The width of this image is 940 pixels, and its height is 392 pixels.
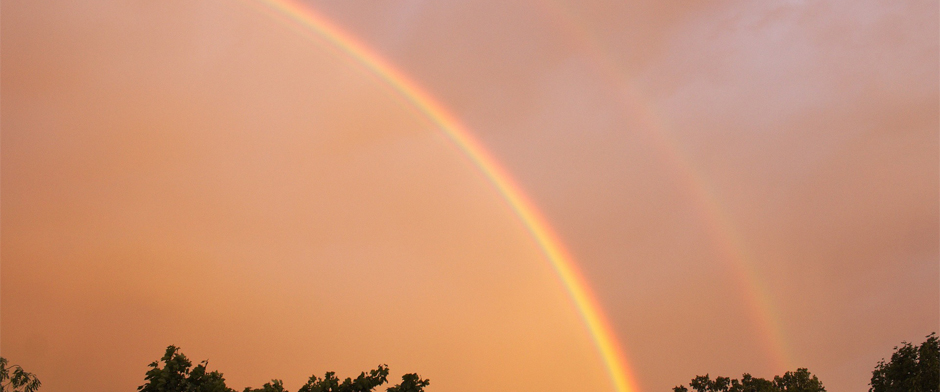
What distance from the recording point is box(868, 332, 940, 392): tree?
1282 inches

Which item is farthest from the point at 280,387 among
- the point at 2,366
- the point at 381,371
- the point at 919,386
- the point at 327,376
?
the point at 919,386

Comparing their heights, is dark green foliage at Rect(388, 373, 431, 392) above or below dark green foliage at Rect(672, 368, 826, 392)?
below

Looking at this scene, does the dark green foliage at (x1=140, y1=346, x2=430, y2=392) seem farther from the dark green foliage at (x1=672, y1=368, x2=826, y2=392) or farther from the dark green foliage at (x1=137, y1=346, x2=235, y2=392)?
the dark green foliage at (x1=672, y1=368, x2=826, y2=392)

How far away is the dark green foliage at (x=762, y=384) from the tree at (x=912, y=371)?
19.7 feet

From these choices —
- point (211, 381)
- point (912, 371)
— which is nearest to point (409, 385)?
point (211, 381)

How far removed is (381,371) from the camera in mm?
24703

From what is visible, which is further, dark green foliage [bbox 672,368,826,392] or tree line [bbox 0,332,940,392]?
dark green foliage [bbox 672,368,826,392]

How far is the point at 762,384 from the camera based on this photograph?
150 feet

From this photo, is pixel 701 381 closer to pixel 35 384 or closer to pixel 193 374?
pixel 193 374

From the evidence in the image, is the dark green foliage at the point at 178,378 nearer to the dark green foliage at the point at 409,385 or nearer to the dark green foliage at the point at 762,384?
the dark green foliage at the point at 409,385

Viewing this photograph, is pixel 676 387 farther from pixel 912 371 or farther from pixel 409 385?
pixel 409 385

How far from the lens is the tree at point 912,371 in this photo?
32562mm

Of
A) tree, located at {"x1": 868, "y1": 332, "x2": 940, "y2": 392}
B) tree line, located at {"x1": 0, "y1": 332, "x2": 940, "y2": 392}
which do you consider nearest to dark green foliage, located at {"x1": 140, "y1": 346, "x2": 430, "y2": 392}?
tree line, located at {"x1": 0, "y1": 332, "x2": 940, "y2": 392}

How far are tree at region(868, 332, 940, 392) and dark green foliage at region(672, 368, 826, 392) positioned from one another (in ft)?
19.7
